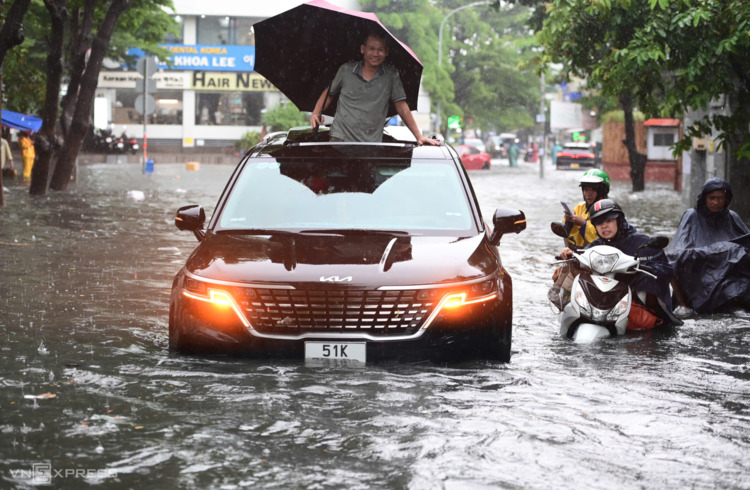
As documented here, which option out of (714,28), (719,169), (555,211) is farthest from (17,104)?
(714,28)

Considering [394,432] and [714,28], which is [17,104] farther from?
[394,432]

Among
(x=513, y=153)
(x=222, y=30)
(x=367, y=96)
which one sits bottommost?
(x=513, y=153)

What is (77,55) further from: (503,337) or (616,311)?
(503,337)

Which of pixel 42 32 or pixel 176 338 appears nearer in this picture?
pixel 176 338

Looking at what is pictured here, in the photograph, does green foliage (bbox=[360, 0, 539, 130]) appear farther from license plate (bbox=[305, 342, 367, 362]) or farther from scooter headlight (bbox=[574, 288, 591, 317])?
license plate (bbox=[305, 342, 367, 362])

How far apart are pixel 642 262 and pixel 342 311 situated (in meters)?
3.23

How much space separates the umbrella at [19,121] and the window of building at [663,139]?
2106 cm

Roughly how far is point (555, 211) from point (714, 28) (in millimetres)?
10900

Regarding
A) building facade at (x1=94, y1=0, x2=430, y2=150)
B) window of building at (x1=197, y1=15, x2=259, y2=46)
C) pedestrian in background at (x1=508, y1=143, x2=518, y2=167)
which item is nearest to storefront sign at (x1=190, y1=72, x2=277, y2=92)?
building facade at (x1=94, y1=0, x2=430, y2=150)

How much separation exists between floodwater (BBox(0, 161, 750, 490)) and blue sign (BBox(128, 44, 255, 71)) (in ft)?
198

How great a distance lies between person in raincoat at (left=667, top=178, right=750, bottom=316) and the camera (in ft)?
34.1

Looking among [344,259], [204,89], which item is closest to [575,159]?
[204,89]

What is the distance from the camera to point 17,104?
117 ft

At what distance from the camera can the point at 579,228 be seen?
32.3 ft
